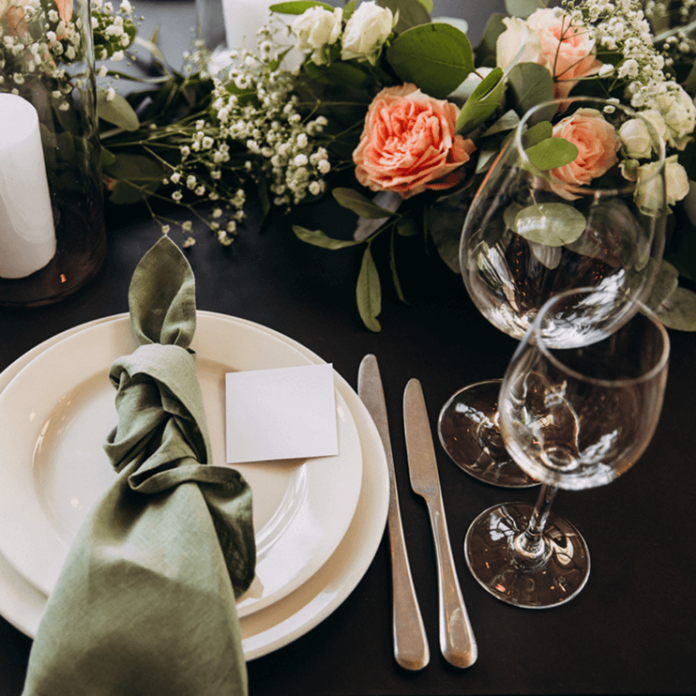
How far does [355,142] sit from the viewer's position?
0.83 meters

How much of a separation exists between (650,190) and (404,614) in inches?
14.8

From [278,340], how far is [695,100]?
0.55 metres

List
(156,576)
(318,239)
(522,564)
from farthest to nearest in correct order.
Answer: (318,239)
(522,564)
(156,576)

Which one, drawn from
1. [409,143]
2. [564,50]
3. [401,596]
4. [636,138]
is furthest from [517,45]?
[401,596]

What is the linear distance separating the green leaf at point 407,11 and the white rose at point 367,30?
0.05m

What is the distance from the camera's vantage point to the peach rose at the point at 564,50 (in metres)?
0.68

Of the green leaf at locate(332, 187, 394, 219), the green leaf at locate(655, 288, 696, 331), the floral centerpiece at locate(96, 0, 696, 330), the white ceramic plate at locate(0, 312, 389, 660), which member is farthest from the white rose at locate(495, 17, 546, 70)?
the white ceramic plate at locate(0, 312, 389, 660)

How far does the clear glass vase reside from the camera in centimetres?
63

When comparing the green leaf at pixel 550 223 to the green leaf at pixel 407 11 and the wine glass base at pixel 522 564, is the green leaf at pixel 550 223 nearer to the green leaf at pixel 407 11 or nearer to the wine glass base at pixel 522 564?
the wine glass base at pixel 522 564

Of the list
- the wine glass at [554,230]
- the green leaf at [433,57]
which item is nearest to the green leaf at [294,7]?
the green leaf at [433,57]

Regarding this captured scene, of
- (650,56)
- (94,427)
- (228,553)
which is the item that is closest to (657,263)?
(650,56)

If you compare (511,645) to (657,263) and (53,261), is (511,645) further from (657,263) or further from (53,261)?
(53,261)

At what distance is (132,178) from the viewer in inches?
33.6

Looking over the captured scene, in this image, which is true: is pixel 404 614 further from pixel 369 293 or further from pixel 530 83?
pixel 530 83
